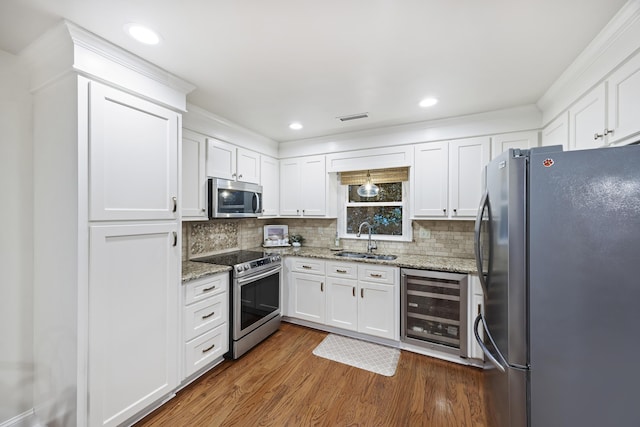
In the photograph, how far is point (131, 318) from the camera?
5.54ft

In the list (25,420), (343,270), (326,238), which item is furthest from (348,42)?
(25,420)

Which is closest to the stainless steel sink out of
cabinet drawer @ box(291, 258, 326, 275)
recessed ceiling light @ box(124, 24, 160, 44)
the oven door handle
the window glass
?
cabinet drawer @ box(291, 258, 326, 275)

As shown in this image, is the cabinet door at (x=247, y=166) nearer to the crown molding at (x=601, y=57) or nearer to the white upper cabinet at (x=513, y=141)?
the white upper cabinet at (x=513, y=141)

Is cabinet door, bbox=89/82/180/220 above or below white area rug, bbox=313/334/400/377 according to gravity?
above

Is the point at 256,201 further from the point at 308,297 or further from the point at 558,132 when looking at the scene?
the point at 558,132

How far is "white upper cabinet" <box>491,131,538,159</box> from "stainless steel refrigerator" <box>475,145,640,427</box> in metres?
1.58

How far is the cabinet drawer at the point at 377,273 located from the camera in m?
2.74

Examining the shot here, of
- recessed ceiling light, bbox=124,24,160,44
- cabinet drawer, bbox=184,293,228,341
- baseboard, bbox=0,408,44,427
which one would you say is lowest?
baseboard, bbox=0,408,44,427

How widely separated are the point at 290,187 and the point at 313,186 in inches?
15.1

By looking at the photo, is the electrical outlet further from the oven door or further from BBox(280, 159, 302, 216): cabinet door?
the oven door

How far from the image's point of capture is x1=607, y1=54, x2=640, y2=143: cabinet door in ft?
4.25

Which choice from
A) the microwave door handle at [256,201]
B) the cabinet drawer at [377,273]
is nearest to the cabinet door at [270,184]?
the microwave door handle at [256,201]

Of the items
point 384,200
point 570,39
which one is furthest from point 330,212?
point 570,39

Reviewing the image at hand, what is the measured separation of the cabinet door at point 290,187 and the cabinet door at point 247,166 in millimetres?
486
